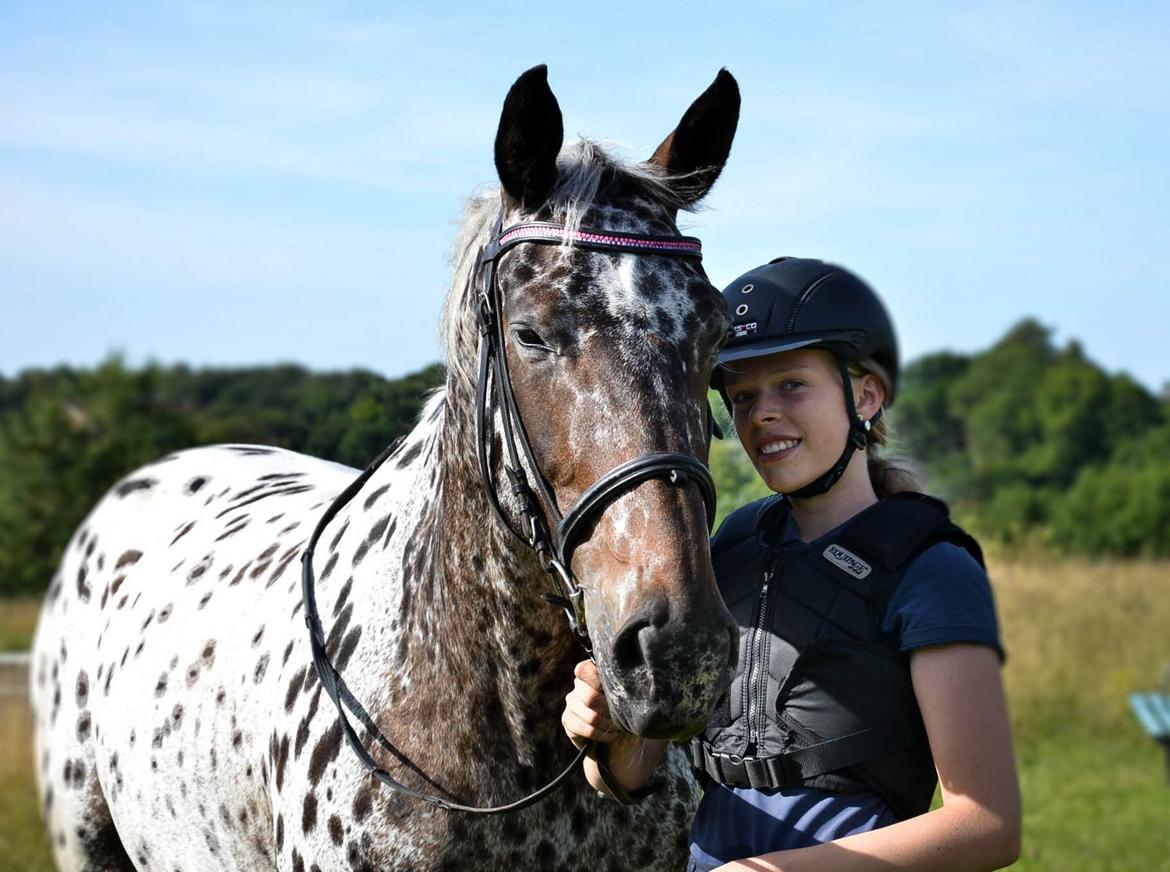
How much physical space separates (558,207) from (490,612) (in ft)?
2.94

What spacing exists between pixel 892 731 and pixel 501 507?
883 mm

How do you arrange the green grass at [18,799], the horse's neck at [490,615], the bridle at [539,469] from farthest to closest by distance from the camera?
the green grass at [18,799]
the horse's neck at [490,615]
the bridle at [539,469]

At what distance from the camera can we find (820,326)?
8.45 feet

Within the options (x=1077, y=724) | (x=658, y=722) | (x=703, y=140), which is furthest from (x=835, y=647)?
(x=1077, y=724)

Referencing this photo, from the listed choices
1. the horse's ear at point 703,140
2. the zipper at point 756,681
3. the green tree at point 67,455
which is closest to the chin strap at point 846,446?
the zipper at point 756,681

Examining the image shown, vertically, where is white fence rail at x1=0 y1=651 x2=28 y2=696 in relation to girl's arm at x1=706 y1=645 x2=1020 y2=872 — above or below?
below

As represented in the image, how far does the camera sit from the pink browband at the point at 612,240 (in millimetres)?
2443

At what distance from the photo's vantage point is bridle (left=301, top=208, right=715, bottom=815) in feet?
7.25

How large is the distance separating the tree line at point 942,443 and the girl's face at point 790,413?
13.2 ft

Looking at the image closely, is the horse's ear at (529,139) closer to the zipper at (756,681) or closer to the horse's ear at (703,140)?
the horse's ear at (703,140)

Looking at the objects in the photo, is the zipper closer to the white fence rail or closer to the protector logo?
the protector logo

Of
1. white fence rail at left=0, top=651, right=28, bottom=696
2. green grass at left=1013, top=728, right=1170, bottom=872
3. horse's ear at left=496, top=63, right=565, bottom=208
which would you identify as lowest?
white fence rail at left=0, top=651, right=28, bottom=696

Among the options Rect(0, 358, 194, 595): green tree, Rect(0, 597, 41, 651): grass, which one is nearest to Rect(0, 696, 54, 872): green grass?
Rect(0, 597, 41, 651): grass

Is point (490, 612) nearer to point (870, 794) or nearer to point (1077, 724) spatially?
point (870, 794)
